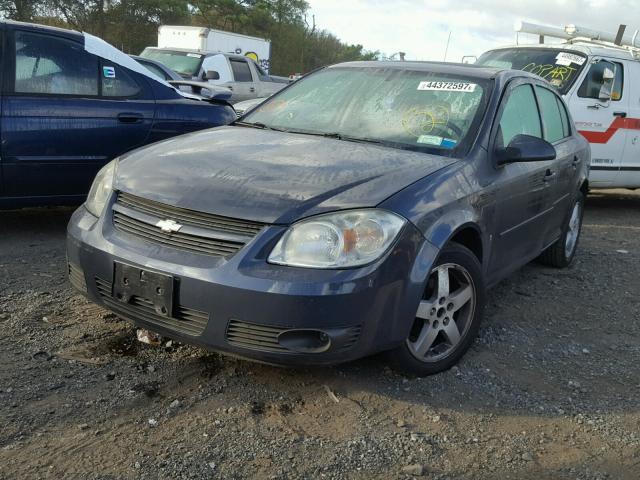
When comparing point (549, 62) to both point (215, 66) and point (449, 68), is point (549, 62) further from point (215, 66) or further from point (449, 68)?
point (215, 66)

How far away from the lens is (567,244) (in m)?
5.46

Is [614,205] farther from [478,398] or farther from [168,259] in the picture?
[168,259]

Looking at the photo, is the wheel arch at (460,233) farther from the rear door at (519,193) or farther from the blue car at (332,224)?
the rear door at (519,193)

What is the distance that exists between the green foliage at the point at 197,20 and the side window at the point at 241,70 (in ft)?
24.9

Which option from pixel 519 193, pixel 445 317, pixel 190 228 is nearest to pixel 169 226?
pixel 190 228

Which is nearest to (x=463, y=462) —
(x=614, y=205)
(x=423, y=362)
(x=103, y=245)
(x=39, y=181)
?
(x=423, y=362)

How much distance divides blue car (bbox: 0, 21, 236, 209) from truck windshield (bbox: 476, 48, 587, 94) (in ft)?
14.2

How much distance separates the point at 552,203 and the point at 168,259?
2855mm

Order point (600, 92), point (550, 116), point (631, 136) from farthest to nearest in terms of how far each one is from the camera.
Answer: point (631, 136) → point (600, 92) → point (550, 116)

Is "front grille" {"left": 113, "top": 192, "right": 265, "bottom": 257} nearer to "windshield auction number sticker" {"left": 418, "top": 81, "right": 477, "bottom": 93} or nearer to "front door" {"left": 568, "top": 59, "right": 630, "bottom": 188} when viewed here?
"windshield auction number sticker" {"left": 418, "top": 81, "right": 477, "bottom": 93}

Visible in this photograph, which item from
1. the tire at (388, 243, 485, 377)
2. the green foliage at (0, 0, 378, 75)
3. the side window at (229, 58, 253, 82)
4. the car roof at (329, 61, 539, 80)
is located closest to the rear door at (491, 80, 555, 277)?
the car roof at (329, 61, 539, 80)

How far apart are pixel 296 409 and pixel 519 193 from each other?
193cm

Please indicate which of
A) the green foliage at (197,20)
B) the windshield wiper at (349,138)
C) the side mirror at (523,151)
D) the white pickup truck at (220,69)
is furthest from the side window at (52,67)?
the green foliage at (197,20)

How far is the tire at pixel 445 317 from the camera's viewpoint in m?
3.14
